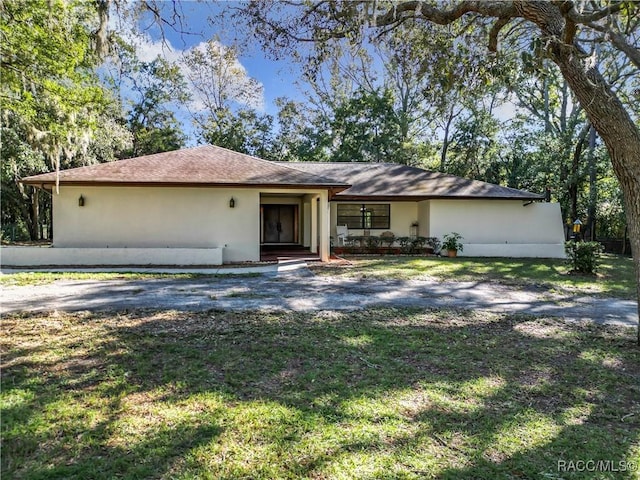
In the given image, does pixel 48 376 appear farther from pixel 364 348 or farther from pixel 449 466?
pixel 449 466

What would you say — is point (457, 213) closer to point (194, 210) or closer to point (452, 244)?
point (452, 244)

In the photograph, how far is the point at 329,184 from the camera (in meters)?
13.0

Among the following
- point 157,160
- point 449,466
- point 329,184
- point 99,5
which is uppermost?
point 99,5

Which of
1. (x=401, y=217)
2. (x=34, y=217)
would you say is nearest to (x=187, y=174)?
(x=401, y=217)

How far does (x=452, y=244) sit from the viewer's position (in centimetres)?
1623

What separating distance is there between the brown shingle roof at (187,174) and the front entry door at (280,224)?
4.03 meters

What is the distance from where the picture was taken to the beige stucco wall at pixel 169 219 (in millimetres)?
13062

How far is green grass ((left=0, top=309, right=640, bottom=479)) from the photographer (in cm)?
261

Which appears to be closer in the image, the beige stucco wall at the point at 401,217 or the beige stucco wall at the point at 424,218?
the beige stucco wall at the point at 424,218

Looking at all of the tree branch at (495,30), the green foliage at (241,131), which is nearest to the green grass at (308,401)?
Result: the tree branch at (495,30)

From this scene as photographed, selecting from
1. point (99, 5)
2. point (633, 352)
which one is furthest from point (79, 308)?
point (633, 352)

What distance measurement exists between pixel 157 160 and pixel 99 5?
359 inches

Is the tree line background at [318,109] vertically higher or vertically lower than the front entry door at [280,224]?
higher

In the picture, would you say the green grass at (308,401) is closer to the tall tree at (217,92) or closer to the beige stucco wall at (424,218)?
the beige stucco wall at (424,218)
